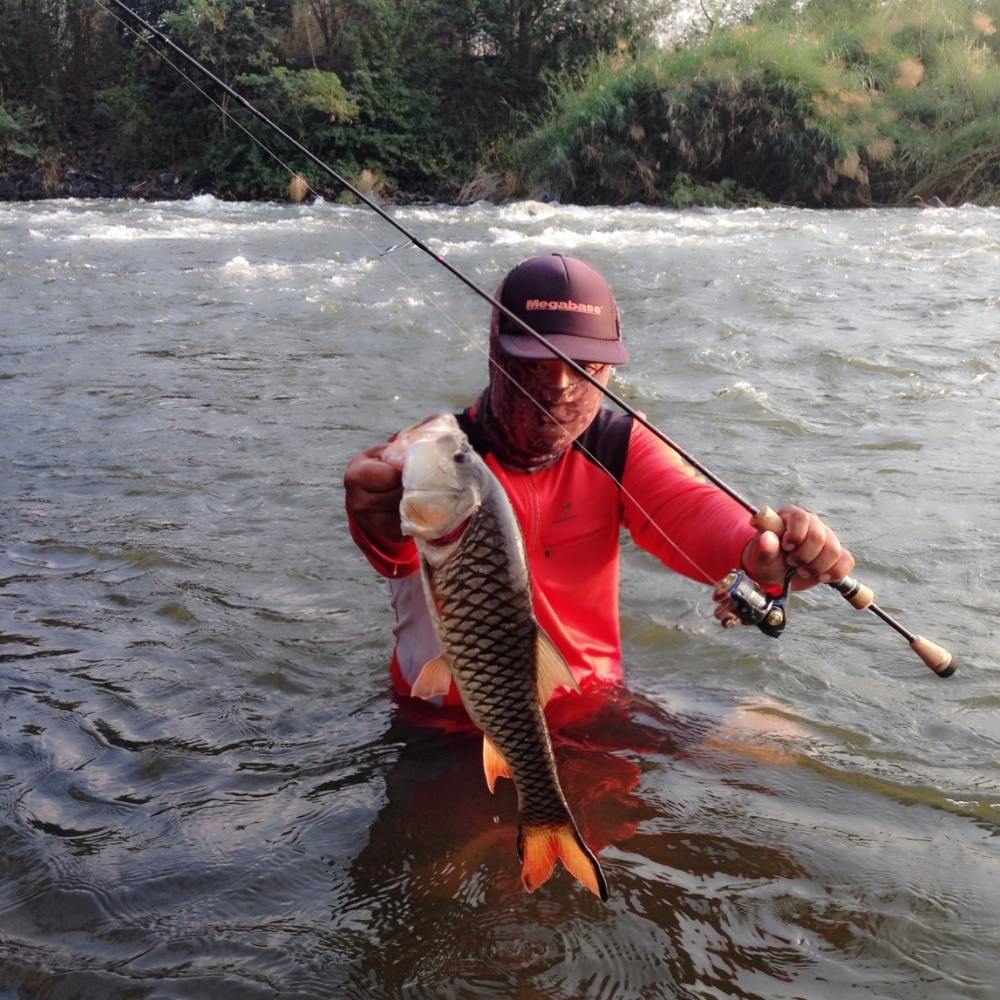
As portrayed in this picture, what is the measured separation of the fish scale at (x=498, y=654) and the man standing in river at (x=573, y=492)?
515mm

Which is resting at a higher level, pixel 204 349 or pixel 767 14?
pixel 767 14

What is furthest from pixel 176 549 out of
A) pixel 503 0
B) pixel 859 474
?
pixel 503 0

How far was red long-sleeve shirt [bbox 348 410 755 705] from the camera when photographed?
3.25 meters

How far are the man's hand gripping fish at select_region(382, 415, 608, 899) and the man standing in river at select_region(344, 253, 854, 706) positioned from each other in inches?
19.9

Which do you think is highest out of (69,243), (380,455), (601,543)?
(380,455)

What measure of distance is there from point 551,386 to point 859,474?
3.96 meters

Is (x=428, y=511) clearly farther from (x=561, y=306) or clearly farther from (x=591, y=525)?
(x=591, y=525)

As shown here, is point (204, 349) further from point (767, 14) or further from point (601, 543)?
point (767, 14)

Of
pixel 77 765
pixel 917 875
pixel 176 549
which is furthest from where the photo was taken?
pixel 176 549

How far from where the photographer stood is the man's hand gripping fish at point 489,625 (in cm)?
218

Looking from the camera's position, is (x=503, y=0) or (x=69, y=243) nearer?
(x=69, y=243)

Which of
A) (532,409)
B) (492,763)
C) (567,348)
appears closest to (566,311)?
(567,348)

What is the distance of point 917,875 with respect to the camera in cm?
292

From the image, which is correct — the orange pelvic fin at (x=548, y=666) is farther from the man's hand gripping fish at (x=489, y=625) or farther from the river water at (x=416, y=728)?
the river water at (x=416, y=728)
